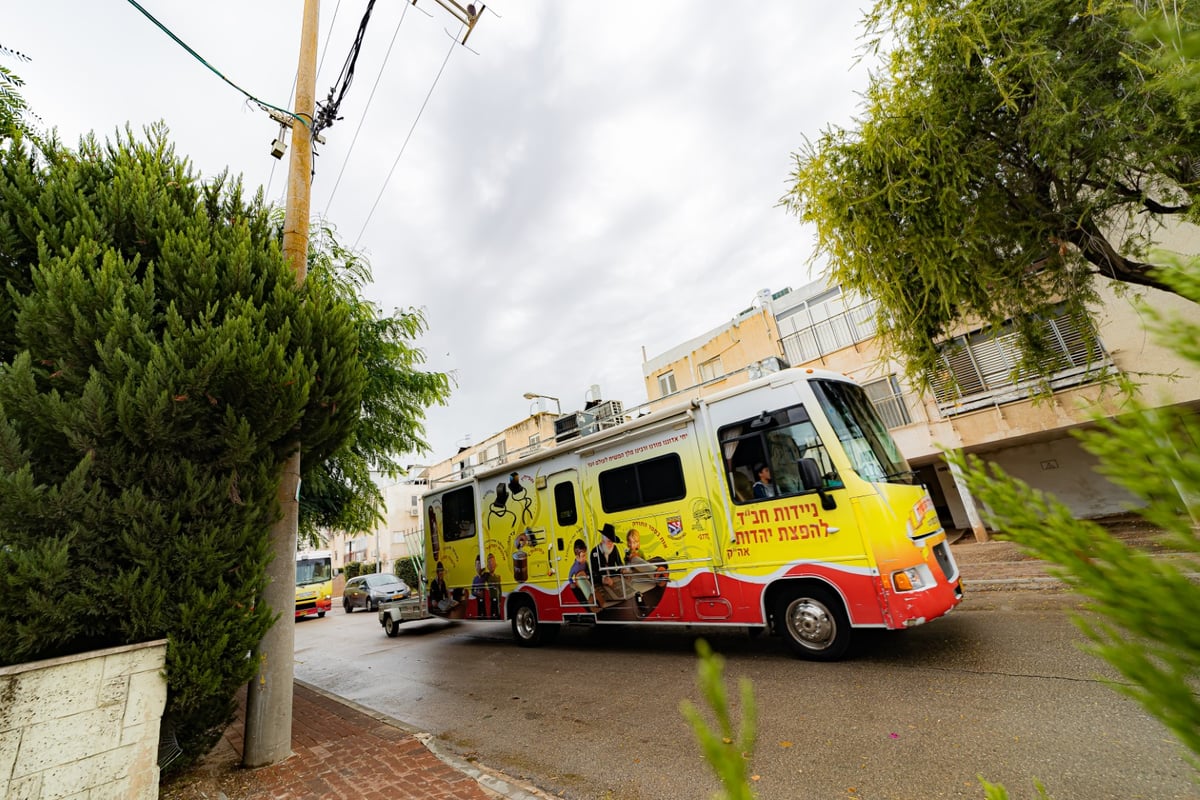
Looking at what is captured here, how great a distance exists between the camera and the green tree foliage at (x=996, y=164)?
5.84 meters

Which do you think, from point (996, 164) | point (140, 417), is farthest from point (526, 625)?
point (996, 164)

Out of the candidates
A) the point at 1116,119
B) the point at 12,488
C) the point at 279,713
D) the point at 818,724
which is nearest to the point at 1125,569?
the point at 818,724

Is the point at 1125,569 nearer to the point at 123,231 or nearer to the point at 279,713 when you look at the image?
the point at 279,713

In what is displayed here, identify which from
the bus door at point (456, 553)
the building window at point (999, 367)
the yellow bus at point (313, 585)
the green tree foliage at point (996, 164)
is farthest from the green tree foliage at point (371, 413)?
the yellow bus at point (313, 585)

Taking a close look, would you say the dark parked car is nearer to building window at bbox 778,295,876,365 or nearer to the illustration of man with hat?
the illustration of man with hat

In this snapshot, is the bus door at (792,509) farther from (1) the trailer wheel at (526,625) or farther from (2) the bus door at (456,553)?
(2) the bus door at (456,553)

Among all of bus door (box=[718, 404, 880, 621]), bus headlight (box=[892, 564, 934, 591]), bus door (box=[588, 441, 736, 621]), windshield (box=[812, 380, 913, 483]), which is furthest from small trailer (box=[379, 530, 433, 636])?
bus headlight (box=[892, 564, 934, 591])

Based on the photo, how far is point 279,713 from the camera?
461 centimetres

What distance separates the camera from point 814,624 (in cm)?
591

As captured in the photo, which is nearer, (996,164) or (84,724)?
(84,724)

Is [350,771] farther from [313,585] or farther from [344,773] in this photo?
[313,585]

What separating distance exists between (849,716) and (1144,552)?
405 centimetres

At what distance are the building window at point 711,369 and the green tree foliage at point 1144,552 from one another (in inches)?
731

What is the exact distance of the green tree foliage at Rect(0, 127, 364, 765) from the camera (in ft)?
11.2
